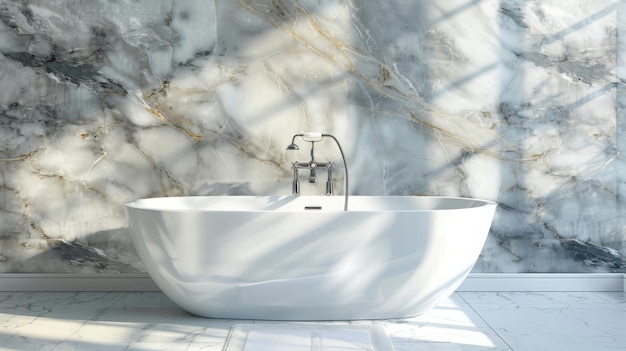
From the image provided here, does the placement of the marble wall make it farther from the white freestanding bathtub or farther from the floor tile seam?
the white freestanding bathtub

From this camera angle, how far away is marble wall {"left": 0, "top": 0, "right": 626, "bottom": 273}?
3.48 m

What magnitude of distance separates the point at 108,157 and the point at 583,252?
8.27 feet

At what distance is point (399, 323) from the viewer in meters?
2.79

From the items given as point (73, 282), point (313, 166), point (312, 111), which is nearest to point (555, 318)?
point (313, 166)

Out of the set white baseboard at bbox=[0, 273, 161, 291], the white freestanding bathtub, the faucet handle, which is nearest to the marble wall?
white baseboard at bbox=[0, 273, 161, 291]

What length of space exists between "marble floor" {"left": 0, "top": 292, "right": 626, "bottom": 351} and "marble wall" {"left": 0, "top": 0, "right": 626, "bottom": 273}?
0.27m

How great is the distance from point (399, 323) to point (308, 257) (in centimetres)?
50

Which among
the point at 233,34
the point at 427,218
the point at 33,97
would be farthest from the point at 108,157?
the point at 427,218

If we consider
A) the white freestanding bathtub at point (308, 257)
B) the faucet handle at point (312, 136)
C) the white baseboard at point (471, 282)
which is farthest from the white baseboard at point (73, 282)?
the faucet handle at point (312, 136)

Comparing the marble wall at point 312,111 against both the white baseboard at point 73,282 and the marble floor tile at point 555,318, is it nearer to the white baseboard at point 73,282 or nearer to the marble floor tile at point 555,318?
the white baseboard at point 73,282

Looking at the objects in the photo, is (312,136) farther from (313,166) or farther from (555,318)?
(555,318)

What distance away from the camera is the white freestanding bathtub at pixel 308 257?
103 inches

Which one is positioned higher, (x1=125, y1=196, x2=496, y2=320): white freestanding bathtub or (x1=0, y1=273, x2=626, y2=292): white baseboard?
(x1=125, y1=196, x2=496, y2=320): white freestanding bathtub

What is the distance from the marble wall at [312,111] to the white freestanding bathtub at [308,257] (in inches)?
29.4
